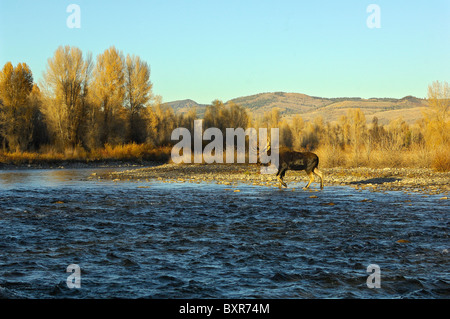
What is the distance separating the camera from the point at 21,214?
461 inches

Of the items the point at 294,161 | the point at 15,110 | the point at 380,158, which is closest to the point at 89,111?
the point at 15,110

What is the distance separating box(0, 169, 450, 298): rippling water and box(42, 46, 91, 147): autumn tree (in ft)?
99.5

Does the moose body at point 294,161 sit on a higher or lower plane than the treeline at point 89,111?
lower

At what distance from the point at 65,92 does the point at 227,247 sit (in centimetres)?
3830

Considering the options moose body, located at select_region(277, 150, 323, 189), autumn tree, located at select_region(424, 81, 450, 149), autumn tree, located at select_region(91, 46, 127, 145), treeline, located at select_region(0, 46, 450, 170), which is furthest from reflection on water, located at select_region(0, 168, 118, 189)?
autumn tree, located at select_region(424, 81, 450, 149)

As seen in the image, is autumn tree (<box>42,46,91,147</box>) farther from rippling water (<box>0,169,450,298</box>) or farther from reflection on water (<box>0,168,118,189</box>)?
rippling water (<box>0,169,450,298</box>)

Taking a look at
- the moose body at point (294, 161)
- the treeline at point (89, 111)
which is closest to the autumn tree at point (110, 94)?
the treeline at point (89, 111)

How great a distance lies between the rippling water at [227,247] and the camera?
231 inches

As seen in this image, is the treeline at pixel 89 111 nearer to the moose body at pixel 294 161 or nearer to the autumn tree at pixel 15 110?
the autumn tree at pixel 15 110

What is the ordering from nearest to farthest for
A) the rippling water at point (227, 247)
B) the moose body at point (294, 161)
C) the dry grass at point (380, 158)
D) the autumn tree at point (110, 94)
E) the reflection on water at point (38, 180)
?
the rippling water at point (227, 247)
the moose body at point (294, 161)
the reflection on water at point (38, 180)
the dry grass at point (380, 158)
the autumn tree at point (110, 94)

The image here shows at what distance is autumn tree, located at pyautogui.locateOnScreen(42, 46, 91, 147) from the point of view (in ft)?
140

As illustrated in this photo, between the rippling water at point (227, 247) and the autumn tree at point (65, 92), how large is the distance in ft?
99.5
